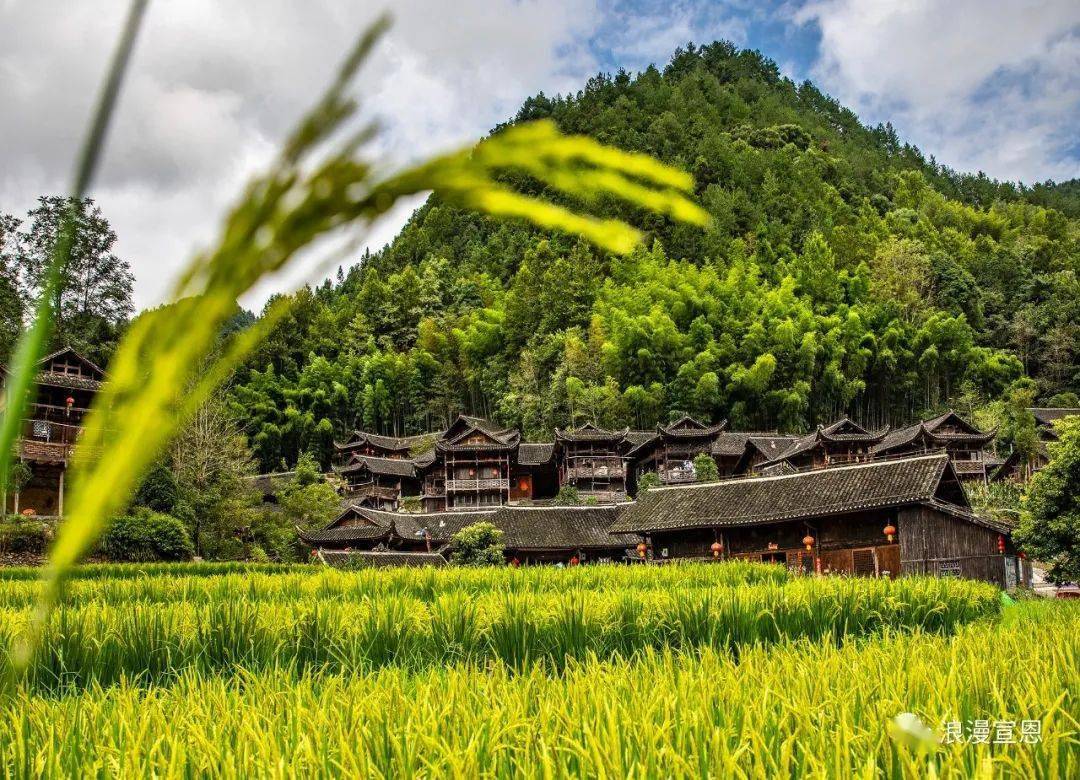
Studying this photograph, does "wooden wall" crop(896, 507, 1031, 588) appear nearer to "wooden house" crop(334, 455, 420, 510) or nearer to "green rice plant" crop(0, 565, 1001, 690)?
"green rice plant" crop(0, 565, 1001, 690)

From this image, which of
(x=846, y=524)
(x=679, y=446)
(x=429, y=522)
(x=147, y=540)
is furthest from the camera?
(x=679, y=446)

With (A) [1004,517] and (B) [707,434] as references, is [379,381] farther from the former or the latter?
(A) [1004,517]

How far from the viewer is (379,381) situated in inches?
2542

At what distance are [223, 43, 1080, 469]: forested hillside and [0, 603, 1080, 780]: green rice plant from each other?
46.7 metres

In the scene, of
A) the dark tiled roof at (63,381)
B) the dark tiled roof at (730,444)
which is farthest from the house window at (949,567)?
the dark tiled roof at (730,444)

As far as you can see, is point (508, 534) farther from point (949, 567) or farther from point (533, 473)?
point (533, 473)

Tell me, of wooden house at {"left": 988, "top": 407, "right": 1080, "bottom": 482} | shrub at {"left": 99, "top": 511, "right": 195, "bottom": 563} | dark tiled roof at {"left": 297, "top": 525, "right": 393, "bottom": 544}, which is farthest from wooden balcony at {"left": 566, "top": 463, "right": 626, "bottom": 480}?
shrub at {"left": 99, "top": 511, "right": 195, "bottom": 563}

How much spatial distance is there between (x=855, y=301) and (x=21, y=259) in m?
53.0

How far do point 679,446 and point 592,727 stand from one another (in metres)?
43.3

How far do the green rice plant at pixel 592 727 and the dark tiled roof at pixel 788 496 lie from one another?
17.3 m

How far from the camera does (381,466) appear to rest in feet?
164

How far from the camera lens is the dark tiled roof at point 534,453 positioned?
47625mm

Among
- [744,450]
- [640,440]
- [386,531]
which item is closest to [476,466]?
[640,440]

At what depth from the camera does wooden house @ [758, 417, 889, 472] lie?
39406 mm
